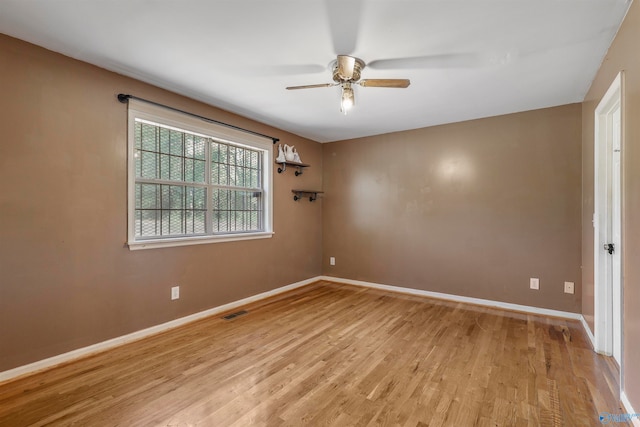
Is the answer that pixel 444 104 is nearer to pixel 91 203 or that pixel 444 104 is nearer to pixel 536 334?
pixel 536 334

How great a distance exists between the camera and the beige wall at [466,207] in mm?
3289

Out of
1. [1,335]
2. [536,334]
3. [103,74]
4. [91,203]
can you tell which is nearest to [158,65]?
[103,74]

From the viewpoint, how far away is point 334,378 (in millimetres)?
2100

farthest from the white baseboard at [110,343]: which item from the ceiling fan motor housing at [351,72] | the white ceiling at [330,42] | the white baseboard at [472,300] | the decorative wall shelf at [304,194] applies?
the ceiling fan motor housing at [351,72]

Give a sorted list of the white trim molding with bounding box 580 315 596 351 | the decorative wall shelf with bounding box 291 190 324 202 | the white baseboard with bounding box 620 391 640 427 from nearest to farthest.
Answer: the white baseboard with bounding box 620 391 640 427 < the white trim molding with bounding box 580 315 596 351 < the decorative wall shelf with bounding box 291 190 324 202

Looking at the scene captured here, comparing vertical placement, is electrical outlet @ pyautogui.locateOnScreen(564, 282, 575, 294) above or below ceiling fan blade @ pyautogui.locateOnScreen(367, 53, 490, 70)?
below

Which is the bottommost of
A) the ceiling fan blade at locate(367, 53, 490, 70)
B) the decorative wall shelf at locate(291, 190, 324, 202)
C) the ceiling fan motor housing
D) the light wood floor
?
the light wood floor

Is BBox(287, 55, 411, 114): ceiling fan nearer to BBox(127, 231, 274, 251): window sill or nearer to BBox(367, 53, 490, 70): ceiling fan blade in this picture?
BBox(367, 53, 490, 70): ceiling fan blade

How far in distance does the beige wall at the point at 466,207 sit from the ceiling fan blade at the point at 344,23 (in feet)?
7.78

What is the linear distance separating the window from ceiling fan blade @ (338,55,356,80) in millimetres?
1712

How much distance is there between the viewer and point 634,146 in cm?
165

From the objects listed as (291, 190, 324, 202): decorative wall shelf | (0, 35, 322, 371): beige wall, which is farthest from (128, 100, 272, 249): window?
(291, 190, 324, 202): decorative wall shelf

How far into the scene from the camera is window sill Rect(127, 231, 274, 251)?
2.73 m

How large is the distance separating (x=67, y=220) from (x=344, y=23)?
8.17 ft
